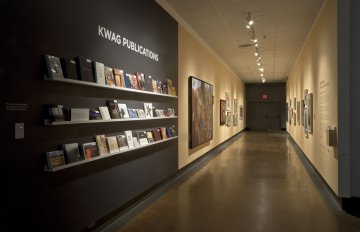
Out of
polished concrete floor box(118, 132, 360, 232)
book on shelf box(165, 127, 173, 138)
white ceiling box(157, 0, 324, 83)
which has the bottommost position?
polished concrete floor box(118, 132, 360, 232)

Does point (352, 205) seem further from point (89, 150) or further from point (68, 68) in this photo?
point (68, 68)

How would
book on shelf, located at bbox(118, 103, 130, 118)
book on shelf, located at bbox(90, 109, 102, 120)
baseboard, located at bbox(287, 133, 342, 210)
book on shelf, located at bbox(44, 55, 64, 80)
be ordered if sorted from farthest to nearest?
baseboard, located at bbox(287, 133, 342, 210), book on shelf, located at bbox(118, 103, 130, 118), book on shelf, located at bbox(90, 109, 102, 120), book on shelf, located at bbox(44, 55, 64, 80)

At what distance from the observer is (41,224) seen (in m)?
2.62

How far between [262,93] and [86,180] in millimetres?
20101

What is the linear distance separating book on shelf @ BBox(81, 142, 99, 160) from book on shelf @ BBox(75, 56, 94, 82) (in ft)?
2.44

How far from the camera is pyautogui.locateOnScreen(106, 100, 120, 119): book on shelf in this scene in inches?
144

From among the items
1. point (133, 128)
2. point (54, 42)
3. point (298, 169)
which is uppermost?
point (54, 42)

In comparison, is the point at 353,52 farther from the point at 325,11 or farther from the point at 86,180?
the point at 86,180

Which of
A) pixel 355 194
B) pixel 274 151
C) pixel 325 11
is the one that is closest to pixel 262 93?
pixel 274 151

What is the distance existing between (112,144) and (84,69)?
1064 millimetres

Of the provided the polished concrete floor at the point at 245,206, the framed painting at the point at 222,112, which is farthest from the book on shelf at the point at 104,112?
the framed painting at the point at 222,112

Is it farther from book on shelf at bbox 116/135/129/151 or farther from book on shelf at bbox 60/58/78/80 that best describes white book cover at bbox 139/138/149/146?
book on shelf at bbox 60/58/78/80

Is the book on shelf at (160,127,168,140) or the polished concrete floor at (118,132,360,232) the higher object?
the book on shelf at (160,127,168,140)

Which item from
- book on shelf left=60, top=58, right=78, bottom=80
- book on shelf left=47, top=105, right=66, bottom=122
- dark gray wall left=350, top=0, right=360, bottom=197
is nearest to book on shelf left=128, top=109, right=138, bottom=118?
book on shelf left=60, top=58, right=78, bottom=80
